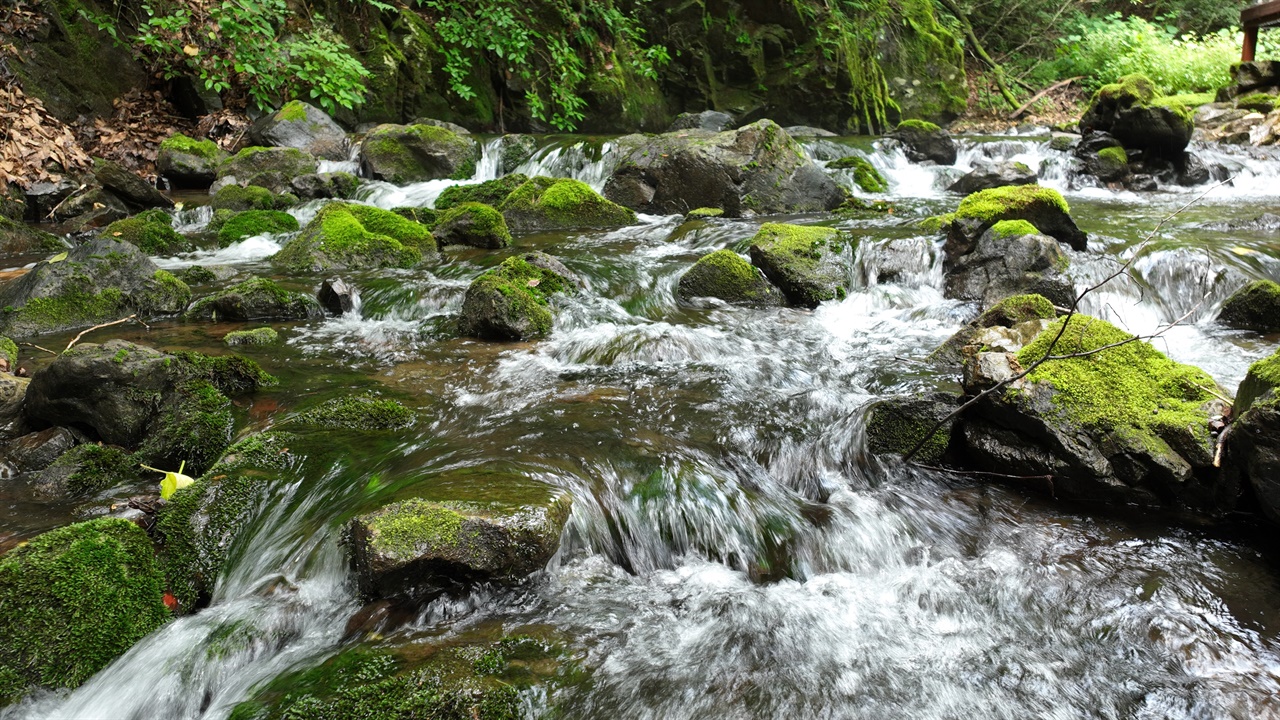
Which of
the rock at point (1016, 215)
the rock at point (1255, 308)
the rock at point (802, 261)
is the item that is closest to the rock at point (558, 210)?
the rock at point (802, 261)

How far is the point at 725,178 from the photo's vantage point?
10180 mm

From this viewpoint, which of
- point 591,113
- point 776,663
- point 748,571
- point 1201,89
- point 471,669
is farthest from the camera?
point 1201,89

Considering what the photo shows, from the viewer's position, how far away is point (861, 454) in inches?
154

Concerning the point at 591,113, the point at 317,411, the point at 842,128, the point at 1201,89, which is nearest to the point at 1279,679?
the point at 317,411

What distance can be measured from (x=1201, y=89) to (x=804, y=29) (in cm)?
1263

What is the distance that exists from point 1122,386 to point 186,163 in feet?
40.0

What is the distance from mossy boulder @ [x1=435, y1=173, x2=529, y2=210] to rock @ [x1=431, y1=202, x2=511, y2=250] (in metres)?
1.64

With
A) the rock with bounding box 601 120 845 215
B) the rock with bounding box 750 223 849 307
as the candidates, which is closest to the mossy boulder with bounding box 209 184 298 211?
the rock with bounding box 601 120 845 215

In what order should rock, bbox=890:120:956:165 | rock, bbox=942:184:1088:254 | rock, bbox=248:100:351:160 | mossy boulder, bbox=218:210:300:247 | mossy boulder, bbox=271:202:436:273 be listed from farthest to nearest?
rock, bbox=890:120:956:165, rock, bbox=248:100:351:160, mossy boulder, bbox=218:210:300:247, mossy boulder, bbox=271:202:436:273, rock, bbox=942:184:1088:254

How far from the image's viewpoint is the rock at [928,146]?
45.9ft

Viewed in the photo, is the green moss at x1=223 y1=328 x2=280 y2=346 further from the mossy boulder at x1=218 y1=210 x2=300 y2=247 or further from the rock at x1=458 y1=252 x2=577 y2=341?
the mossy boulder at x1=218 y1=210 x2=300 y2=247

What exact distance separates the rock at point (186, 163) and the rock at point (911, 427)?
1081 cm

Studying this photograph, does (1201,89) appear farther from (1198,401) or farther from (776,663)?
(776,663)

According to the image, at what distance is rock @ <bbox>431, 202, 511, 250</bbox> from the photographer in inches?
328
